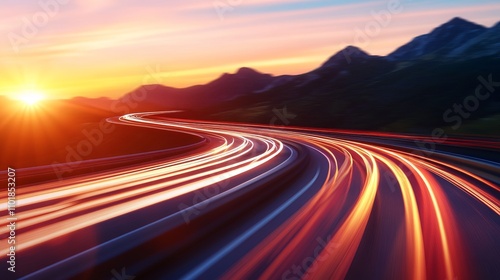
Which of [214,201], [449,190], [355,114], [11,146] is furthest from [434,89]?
[214,201]

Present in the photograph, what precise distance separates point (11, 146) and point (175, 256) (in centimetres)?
5157

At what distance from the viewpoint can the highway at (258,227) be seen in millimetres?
5902

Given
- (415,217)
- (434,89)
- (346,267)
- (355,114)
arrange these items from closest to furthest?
(346,267) < (415,217) < (355,114) < (434,89)

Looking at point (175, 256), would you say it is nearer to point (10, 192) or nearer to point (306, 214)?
point (306, 214)

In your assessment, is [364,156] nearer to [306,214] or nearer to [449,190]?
[449,190]

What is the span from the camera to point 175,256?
6.59 m

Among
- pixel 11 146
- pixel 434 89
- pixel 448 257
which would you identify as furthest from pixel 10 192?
pixel 434 89

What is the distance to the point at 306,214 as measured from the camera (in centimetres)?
977

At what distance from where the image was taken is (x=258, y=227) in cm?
858

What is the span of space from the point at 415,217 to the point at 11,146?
50865mm

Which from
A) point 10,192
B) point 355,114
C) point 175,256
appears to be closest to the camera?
point 175,256

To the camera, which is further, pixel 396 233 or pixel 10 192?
pixel 10 192

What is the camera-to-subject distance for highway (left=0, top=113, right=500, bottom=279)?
5902 mm

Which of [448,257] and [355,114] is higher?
[355,114]
